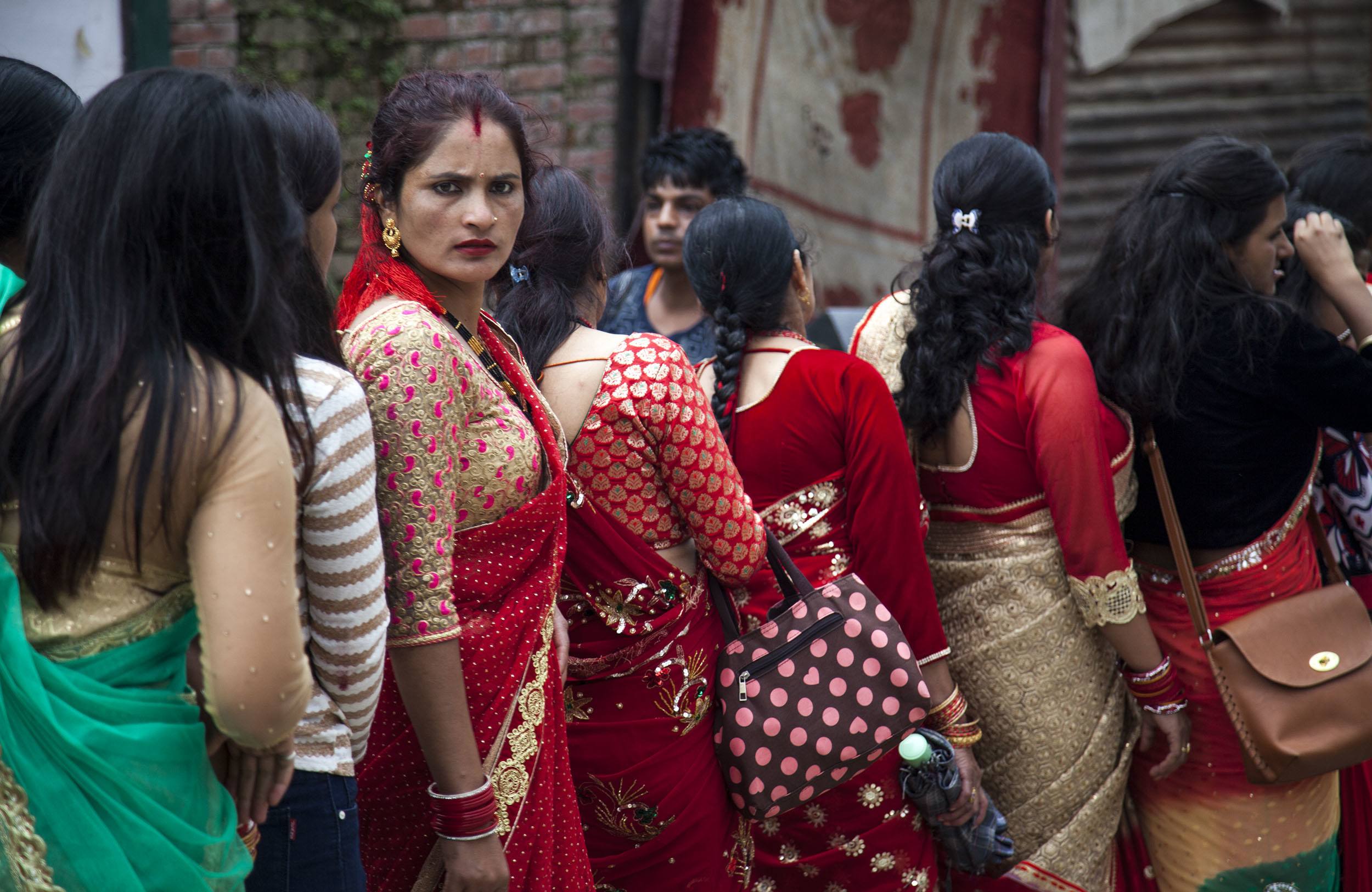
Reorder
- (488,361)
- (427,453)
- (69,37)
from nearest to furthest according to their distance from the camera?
(427,453) → (488,361) → (69,37)

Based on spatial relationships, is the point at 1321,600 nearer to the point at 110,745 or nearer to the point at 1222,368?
the point at 1222,368

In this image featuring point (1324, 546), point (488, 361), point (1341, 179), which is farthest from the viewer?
point (1341, 179)

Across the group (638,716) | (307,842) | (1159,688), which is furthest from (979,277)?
(307,842)

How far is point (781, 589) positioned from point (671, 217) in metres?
1.98

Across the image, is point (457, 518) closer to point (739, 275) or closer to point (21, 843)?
point (21, 843)

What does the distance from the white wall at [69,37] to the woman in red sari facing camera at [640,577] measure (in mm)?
2367

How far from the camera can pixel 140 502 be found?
1284 mm

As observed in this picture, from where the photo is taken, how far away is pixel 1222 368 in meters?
2.60

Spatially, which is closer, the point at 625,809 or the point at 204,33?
the point at 625,809

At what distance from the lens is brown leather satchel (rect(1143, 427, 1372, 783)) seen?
252cm

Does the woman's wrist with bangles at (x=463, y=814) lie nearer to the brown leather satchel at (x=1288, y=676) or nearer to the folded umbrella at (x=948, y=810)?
the folded umbrella at (x=948, y=810)

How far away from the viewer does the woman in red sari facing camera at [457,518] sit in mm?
1654

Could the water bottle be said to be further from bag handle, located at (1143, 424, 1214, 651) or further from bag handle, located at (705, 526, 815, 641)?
bag handle, located at (1143, 424, 1214, 651)

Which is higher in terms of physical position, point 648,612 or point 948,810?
point 648,612
